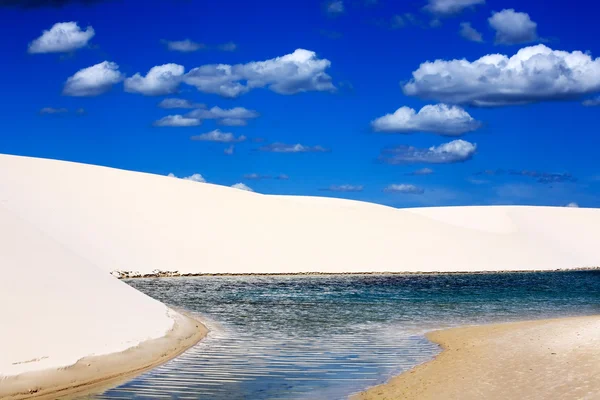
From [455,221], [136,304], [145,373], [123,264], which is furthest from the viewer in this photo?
[455,221]

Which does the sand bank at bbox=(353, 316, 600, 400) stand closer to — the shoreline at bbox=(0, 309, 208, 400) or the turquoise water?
the turquoise water

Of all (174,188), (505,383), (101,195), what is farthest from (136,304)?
(174,188)

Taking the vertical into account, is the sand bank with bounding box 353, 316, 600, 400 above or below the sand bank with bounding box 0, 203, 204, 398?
below

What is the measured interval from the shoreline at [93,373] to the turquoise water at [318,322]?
368mm

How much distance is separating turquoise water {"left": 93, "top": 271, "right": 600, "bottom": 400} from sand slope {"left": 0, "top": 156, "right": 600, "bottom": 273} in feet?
25.8

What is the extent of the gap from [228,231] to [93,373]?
44283mm

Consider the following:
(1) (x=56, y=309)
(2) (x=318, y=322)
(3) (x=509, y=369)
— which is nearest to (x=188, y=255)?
(2) (x=318, y=322)

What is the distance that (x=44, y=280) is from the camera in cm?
1608

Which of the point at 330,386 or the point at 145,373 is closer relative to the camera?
the point at 330,386

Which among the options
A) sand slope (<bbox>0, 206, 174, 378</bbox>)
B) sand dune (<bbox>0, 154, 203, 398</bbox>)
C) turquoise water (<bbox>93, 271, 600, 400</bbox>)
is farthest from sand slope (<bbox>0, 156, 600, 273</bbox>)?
sand dune (<bbox>0, 154, 203, 398</bbox>)

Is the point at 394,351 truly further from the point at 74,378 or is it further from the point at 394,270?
the point at 394,270

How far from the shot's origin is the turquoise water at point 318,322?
12.9 metres

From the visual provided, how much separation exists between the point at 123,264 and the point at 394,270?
1876 centimetres

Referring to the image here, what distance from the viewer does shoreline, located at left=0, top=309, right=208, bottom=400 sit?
37.0 ft
